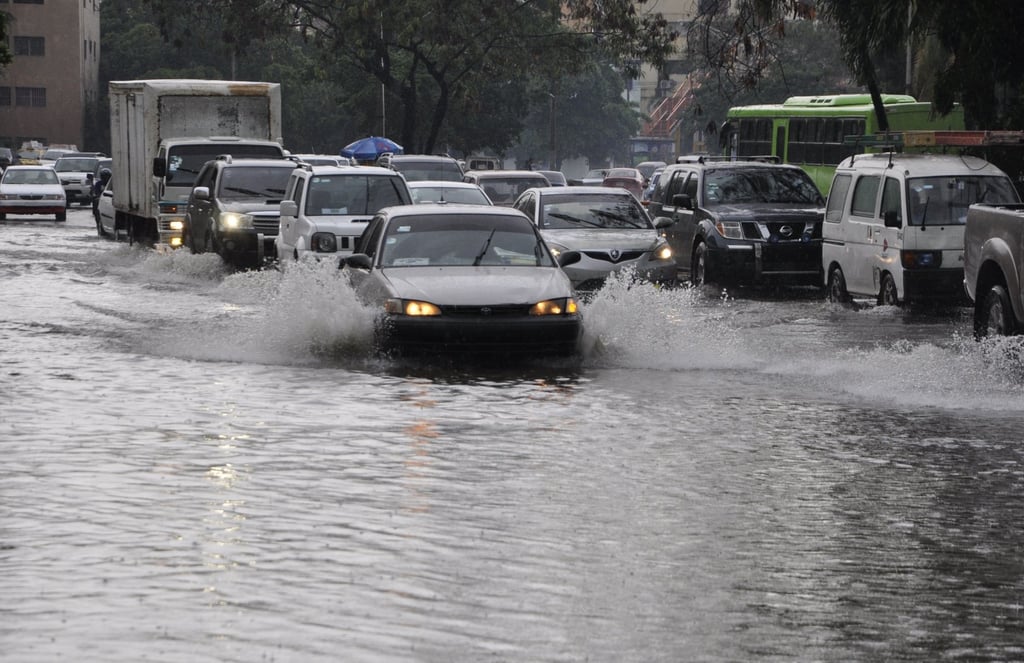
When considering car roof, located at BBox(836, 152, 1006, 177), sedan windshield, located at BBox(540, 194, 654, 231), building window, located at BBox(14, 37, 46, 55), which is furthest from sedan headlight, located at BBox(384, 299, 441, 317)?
building window, located at BBox(14, 37, 46, 55)

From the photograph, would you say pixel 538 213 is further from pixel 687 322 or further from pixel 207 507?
pixel 207 507

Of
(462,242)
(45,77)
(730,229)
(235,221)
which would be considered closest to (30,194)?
(235,221)

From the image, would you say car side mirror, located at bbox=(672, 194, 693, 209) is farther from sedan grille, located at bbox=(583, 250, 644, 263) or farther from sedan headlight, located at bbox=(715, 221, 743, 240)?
sedan grille, located at bbox=(583, 250, 644, 263)

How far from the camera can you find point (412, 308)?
15305 millimetres

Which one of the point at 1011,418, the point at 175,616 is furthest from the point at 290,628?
the point at 1011,418

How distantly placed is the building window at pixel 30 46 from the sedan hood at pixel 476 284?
97529 millimetres

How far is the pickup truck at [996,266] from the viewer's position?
1483cm

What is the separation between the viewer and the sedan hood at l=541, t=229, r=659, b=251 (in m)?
22.5

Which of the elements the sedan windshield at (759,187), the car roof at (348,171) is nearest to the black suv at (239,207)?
the car roof at (348,171)

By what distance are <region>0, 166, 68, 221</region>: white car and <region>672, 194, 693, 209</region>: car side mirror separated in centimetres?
2771

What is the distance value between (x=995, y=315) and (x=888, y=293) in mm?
5614

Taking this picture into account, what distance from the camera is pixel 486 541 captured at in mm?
8375

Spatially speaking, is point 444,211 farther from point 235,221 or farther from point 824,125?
point 824,125

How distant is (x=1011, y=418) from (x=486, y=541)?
5738mm
